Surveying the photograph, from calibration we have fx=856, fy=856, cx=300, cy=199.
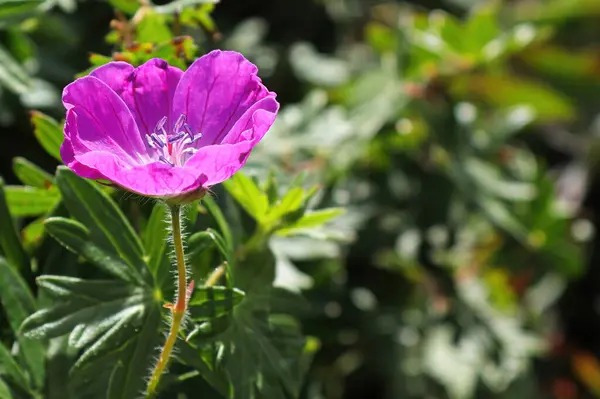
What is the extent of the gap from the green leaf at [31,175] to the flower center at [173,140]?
0.24 meters

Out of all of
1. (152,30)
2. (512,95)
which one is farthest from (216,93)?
(512,95)

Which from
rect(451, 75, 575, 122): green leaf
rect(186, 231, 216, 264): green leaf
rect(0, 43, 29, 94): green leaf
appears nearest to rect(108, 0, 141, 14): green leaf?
rect(0, 43, 29, 94): green leaf

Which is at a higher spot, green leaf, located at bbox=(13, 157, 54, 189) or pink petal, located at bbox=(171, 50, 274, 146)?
pink petal, located at bbox=(171, 50, 274, 146)

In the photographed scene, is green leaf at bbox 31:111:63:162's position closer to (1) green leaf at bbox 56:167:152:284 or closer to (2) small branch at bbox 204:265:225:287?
(1) green leaf at bbox 56:167:152:284

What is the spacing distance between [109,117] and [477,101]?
1436mm

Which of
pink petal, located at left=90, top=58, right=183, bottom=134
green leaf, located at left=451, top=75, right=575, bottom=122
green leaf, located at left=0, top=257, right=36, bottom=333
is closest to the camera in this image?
pink petal, located at left=90, top=58, right=183, bottom=134

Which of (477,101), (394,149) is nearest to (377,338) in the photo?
(394,149)

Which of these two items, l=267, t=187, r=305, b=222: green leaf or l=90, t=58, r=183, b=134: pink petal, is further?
l=267, t=187, r=305, b=222: green leaf

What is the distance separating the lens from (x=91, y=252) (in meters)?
1.04

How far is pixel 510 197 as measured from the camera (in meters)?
1.92

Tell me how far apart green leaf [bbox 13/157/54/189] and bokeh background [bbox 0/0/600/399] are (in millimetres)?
379

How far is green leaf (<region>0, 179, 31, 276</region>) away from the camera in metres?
1.14

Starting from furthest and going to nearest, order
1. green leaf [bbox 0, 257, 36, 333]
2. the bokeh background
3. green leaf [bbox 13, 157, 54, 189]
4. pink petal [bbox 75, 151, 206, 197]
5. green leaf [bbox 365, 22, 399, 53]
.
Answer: green leaf [bbox 365, 22, 399, 53] < the bokeh background < green leaf [bbox 13, 157, 54, 189] < green leaf [bbox 0, 257, 36, 333] < pink petal [bbox 75, 151, 206, 197]

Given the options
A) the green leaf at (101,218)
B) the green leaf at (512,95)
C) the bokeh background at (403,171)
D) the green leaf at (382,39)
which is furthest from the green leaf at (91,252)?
the green leaf at (512,95)
